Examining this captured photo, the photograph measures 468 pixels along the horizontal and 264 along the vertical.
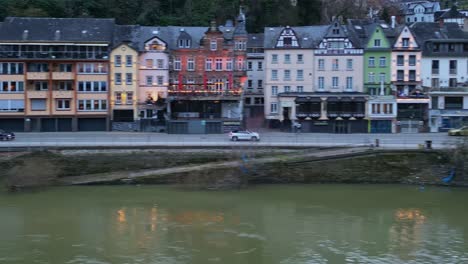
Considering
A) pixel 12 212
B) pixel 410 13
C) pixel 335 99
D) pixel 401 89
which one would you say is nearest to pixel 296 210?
pixel 12 212

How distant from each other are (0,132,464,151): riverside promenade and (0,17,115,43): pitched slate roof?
7523mm

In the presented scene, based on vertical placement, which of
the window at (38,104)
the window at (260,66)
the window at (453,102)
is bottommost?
the window at (38,104)

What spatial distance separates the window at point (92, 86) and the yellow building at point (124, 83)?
0.70 m

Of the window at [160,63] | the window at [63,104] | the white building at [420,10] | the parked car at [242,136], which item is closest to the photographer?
the parked car at [242,136]

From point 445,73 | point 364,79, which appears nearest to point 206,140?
point 364,79

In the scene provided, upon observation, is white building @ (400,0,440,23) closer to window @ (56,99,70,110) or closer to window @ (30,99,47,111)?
window @ (56,99,70,110)

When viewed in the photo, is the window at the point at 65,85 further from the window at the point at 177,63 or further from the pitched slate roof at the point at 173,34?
the window at the point at 177,63

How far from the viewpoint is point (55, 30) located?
5012 cm

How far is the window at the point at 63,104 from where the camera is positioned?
49.9 m

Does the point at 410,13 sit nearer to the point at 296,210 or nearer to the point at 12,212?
the point at 296,210

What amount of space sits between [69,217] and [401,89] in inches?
1311

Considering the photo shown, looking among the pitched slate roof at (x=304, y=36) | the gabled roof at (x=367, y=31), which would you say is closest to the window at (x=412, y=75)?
the gabled roof at (x=367, y=31)

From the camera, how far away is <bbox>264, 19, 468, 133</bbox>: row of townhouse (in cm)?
5097

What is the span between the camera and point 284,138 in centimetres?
4491
